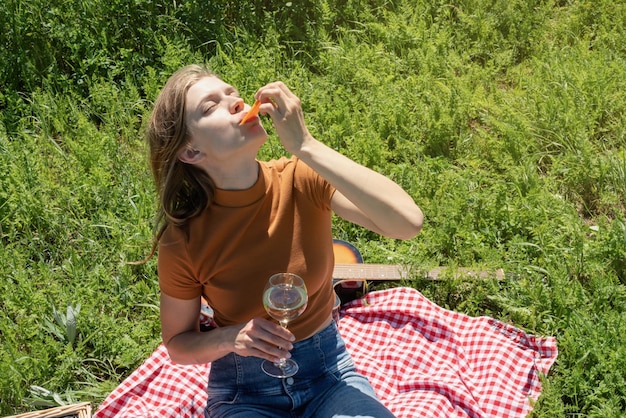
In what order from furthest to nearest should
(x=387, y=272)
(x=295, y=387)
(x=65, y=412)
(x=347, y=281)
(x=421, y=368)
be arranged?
(x=387, y=272)
(x=347, y=281)
(x=421, y=368)
(x=65, y=412)
(x=295, y=387)

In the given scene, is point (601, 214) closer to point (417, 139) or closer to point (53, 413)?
point (417, 139)

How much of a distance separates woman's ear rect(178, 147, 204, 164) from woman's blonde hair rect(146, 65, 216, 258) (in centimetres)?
2

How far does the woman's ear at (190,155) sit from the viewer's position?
9.77 ft

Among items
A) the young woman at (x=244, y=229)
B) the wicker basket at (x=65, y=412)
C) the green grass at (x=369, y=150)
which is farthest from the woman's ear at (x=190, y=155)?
the green grass at (x=369, y=150)

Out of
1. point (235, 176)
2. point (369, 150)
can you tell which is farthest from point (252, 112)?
point (369, 150)

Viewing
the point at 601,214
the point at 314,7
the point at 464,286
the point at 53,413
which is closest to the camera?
the point at 53,413

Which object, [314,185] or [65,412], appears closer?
[314,185]

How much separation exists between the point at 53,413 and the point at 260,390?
114 cm

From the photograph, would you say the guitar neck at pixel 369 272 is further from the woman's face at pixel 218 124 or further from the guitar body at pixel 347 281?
the woman's face at pixel 218 124

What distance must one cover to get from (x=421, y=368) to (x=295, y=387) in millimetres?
1093

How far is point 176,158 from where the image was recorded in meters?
3.01

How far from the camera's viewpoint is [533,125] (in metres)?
5.29

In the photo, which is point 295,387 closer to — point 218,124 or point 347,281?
point 218,124

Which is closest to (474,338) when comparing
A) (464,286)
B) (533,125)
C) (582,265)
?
(464,286)
